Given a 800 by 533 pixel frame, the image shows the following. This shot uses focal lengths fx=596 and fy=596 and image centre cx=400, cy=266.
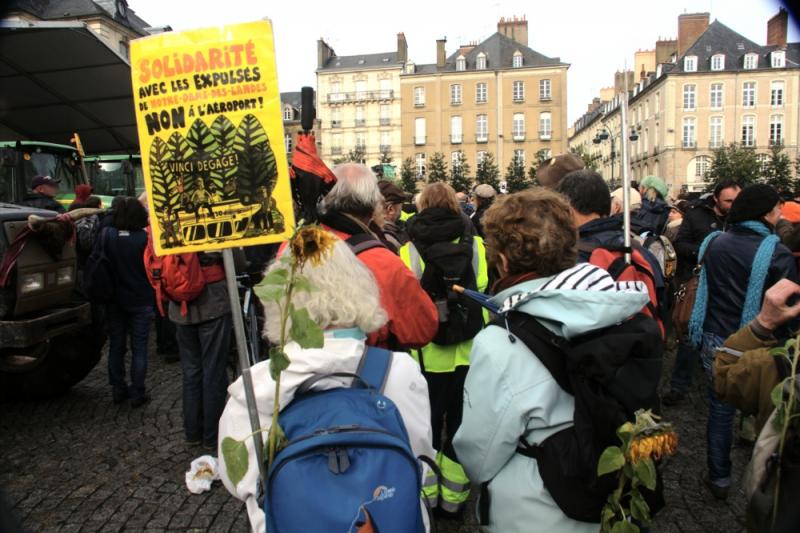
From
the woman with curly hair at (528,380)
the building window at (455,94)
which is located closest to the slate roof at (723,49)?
the building window at (455,94)

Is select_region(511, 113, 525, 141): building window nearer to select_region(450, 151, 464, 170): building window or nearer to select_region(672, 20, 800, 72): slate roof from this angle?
select_region(450, 151, 464, 170): building window

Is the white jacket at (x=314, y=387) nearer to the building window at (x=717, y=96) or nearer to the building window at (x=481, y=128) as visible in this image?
the building window at (x=481, y=128)

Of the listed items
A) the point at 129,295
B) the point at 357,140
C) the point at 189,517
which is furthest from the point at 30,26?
the point at 357,140

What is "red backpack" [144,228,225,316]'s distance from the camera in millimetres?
4207

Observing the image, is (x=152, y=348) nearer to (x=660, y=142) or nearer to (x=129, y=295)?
(x=129, y=295)

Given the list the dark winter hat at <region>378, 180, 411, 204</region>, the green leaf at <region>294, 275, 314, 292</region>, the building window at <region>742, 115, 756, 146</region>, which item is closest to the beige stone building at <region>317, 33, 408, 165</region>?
the building window at <region>742, 115, 756, 146</region>

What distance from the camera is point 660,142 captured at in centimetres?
6638

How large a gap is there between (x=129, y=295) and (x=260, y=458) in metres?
4.19

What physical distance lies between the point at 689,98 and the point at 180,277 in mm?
70022

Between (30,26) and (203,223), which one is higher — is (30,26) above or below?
above

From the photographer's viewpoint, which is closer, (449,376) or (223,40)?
(223,40)

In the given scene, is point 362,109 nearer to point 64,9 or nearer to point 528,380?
point 64,9

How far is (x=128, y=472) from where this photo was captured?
4230 millimetres

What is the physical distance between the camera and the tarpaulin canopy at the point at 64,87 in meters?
10.1
